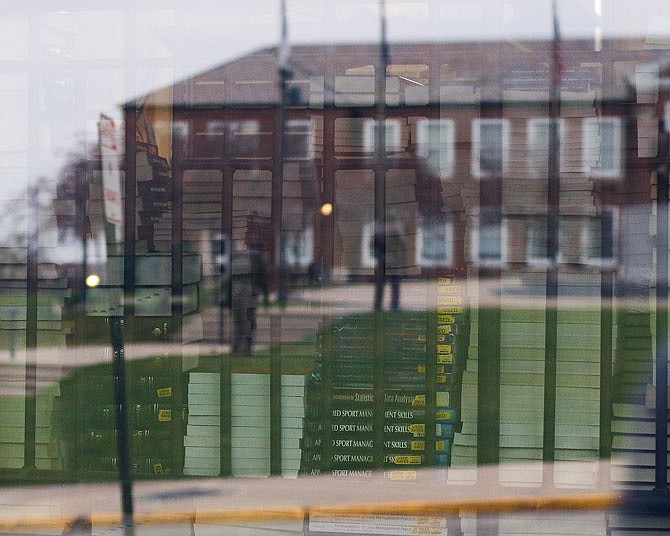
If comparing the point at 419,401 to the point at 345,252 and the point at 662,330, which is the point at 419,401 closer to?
the point at 345,252

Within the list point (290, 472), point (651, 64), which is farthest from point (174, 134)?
point (651, 64)

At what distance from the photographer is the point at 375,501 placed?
108 inches

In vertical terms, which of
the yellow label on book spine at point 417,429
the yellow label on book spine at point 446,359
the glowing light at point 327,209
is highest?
the glowing light at point 327,209

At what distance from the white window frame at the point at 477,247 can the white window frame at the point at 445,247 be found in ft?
0.25

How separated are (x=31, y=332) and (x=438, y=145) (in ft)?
5.84

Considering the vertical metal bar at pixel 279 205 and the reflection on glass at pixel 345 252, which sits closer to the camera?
the reflection on glass at pixel 345 252

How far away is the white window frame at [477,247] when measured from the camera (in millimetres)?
2656

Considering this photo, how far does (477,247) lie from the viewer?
2.66m

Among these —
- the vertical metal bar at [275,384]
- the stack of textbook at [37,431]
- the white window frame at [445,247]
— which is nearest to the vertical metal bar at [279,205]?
the vertical metal bar at [275,384]

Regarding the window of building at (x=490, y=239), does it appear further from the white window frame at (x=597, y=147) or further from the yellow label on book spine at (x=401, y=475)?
the yellow label on book spine at (x=401, y=475)

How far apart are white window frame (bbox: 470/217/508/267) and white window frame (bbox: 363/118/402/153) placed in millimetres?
424

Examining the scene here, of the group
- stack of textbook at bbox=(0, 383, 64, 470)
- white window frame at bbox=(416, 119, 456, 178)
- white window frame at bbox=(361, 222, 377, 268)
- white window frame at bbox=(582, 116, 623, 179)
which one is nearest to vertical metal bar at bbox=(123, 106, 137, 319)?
stack of textbook at bbox=(0, 383, 64, 470)

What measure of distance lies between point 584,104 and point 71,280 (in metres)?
2.08

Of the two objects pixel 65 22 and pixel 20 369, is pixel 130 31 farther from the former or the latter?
pixel 20 369
